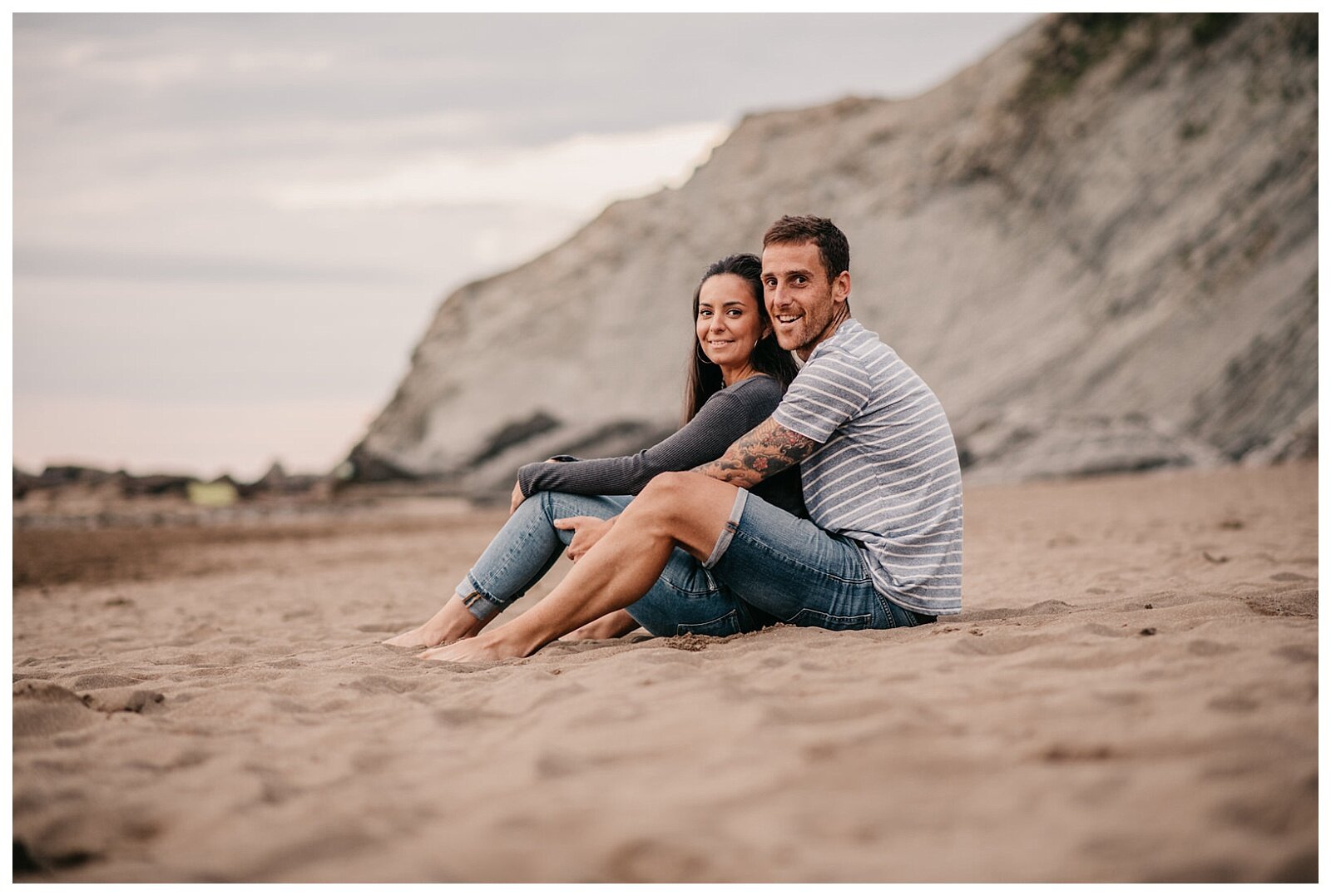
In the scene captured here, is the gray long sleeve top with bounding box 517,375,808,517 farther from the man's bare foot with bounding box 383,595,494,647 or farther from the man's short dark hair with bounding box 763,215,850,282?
the man's bare foot with bounding box 383,595,494,647

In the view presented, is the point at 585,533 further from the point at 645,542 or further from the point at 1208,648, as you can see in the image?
the point at 1208,648

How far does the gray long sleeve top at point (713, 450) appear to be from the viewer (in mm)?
3266

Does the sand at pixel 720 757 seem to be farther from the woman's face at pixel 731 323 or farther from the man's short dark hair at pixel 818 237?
the man's short dark hair at pixel 818 237

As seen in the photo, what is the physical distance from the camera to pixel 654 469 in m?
3.32

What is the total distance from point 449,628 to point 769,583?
1.18 m

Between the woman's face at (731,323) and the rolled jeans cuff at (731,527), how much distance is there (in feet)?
2.01

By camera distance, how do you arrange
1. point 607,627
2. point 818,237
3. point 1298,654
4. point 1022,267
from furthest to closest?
1. point 1022,267
2. point 607,627
3. point 818,237
4. point 1298,654

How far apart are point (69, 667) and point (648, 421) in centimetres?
1915

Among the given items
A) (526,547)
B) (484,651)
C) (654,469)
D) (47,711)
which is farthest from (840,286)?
(47,711)

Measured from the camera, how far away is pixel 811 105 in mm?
28438

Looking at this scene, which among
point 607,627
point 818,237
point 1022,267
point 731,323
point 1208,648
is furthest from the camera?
point 1022,267

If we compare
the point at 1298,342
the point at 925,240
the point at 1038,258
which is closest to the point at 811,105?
the point at 925,240

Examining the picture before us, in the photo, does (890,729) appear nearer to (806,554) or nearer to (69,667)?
(806,554)

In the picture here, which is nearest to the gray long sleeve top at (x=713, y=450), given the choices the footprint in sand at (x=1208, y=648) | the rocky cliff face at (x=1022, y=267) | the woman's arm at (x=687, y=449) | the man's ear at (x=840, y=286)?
the woman's arm at (x=687, y=449)
